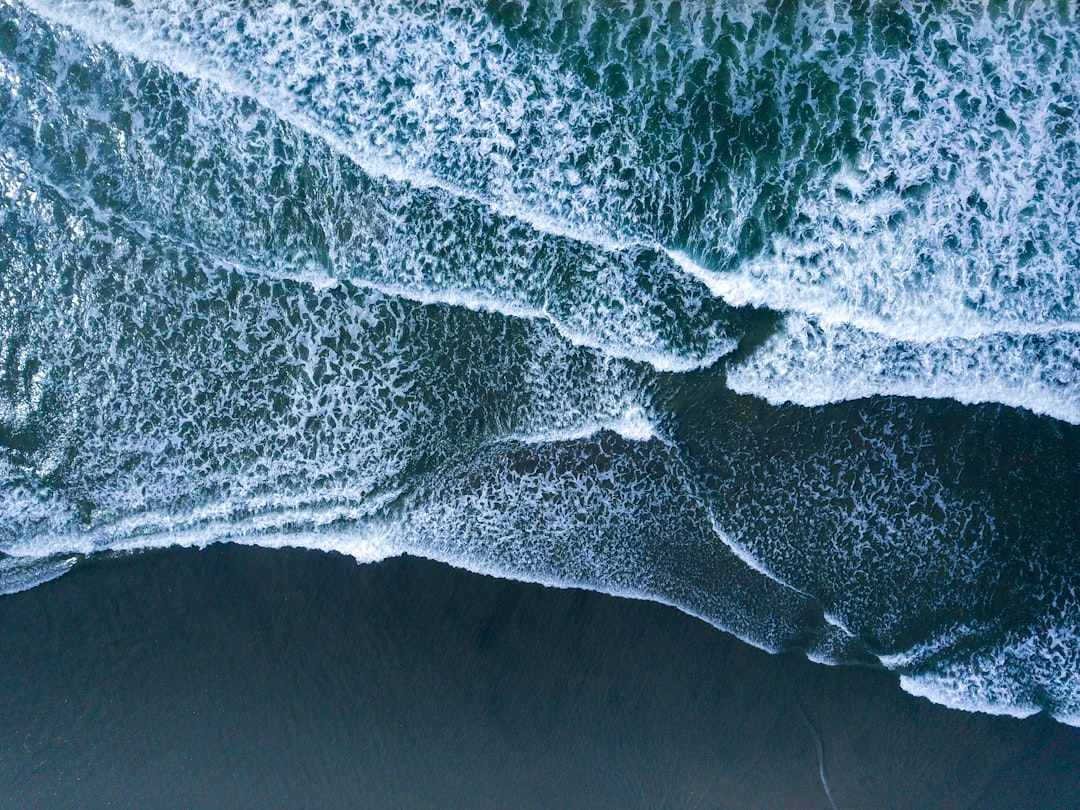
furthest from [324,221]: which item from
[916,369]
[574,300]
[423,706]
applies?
[916,369]

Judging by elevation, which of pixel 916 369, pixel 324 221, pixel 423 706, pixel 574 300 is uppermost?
pixel 916 369

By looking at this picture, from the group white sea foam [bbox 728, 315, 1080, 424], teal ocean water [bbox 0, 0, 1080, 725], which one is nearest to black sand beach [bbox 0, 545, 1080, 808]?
teal ocean water [bbox 0, 0, 1080, 725]

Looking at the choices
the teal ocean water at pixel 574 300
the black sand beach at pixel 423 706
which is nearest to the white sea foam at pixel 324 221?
the teal ocean water at pixel 574 300

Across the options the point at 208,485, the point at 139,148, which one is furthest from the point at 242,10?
the point at 208,485

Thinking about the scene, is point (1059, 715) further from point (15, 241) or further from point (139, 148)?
point (15, 241)

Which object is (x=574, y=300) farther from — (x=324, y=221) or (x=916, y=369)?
(x=916, y=369)

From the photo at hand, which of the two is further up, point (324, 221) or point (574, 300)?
point (574, 300)

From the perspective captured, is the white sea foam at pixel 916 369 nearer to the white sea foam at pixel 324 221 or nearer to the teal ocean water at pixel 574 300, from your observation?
the teal ocean water at pixel 574 300
